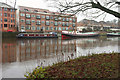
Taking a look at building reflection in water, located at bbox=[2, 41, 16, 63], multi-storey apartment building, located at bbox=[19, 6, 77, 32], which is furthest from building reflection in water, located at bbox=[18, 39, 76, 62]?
multi-storey apartment building, located at bbox=[19, 6, 77, 32]

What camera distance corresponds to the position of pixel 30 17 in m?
52.6

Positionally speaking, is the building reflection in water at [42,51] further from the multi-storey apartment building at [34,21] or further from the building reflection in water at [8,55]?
the multi-storey apartment building at [34,21]

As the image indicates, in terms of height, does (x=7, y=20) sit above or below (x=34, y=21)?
below

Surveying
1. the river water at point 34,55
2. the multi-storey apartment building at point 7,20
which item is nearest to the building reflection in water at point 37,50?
the river water at point 34,55

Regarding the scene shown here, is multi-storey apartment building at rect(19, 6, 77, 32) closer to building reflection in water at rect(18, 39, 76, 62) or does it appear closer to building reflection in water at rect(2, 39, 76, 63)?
building reflection in water at rect(18, 39, 76, 62)

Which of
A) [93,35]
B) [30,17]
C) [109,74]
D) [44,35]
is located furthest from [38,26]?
[109,74]

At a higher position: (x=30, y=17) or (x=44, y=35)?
(x=30, y=17)

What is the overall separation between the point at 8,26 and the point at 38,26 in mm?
13202

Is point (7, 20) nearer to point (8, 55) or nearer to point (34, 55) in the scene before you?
point (8, 55)

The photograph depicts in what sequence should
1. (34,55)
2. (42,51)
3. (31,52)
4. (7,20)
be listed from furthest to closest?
(7,20) → (42,51) → (31,52) → (34,55)

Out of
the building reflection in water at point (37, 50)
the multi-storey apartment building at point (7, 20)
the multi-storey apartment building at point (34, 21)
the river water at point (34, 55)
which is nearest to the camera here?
the river water at point (34, 55)

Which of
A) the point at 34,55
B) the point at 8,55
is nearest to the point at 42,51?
the point at 34,55

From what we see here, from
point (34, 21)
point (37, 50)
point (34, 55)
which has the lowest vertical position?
point (34, 55)

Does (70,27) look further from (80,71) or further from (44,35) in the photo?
(80,71)
